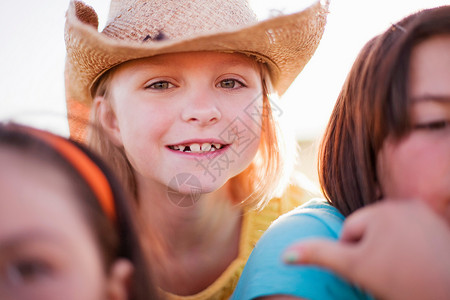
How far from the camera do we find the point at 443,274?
0.84 meters

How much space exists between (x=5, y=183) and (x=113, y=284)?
0.32 meters

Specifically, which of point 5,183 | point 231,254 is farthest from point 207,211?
point 5,183

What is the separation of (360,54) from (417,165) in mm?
477

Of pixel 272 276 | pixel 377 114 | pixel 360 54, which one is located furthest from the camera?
pixel 360 54

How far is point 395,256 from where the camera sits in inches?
33.7

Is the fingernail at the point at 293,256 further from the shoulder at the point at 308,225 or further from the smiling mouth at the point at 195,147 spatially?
the smiling mouth at the point at 195,147

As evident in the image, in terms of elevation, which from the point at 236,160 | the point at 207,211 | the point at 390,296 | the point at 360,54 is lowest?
the point at 207,211

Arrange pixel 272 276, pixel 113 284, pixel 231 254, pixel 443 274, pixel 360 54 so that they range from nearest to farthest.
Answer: pixel 443 274 → pixel 113 284 → pixel 272 276 → pixel 360 54 → pixel 231 254

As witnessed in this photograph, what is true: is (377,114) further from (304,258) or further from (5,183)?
(5,183)

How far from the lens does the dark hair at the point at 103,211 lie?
3.14ft

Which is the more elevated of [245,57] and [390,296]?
[245,57]

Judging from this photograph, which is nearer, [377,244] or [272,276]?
[377,244]

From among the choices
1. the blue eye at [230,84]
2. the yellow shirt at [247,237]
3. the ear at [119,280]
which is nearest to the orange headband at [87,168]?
the ear at [119,280]

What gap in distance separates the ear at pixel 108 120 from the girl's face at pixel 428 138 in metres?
1.39
